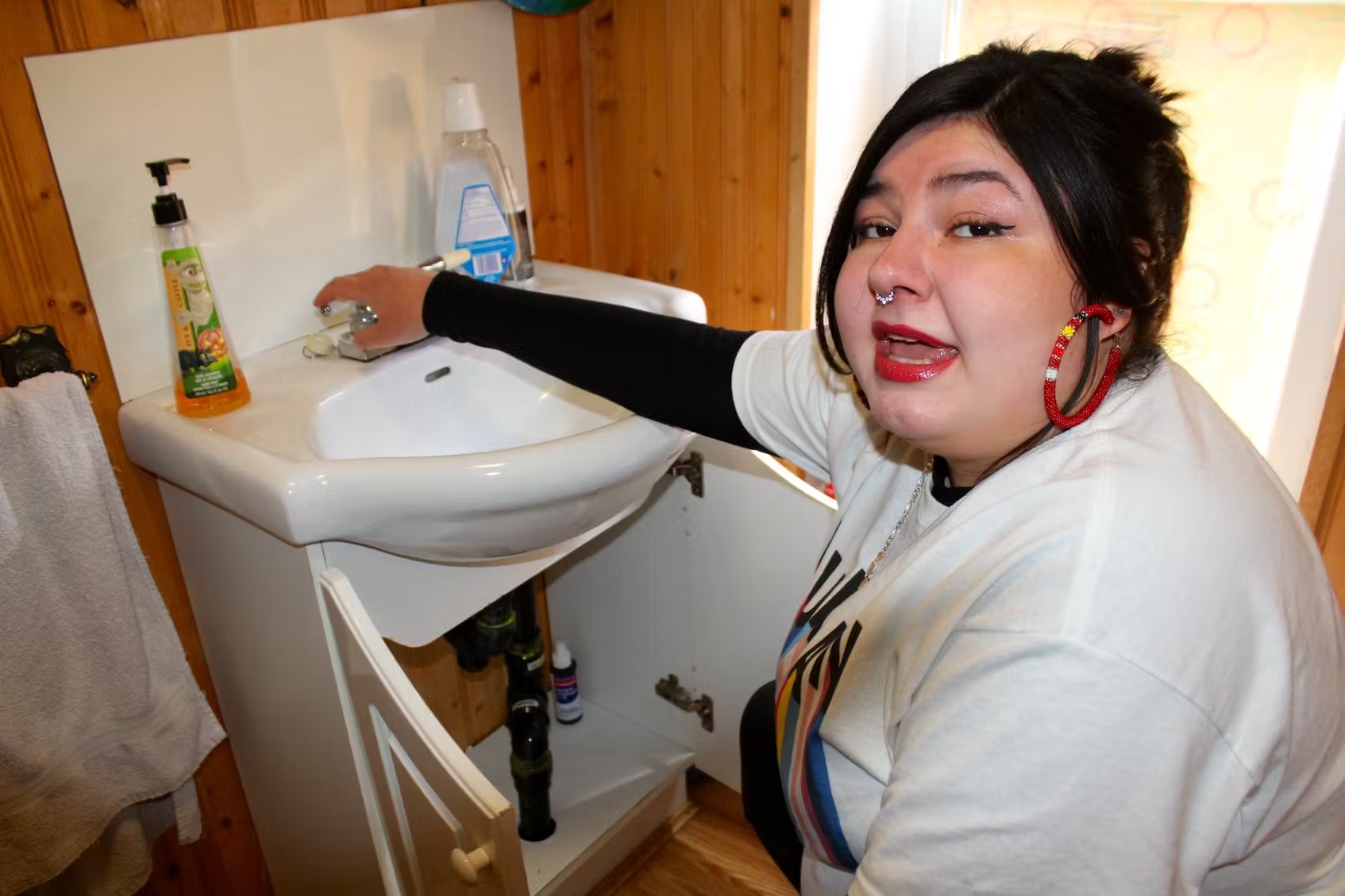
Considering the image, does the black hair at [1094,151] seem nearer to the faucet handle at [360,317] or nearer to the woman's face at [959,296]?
the woman's face at [959,296]

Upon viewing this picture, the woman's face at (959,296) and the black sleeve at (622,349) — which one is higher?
the woman's face at (959,296)

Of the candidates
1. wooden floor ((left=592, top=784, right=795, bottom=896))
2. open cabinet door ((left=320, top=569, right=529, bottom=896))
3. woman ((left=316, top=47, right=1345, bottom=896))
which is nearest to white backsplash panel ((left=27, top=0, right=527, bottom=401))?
open cabinet door ((left=320, top=569, right=529, bottom=896))

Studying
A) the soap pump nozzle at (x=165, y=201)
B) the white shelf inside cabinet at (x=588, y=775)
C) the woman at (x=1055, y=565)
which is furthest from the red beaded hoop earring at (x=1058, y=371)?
the white shelf inside cabinet at (x=588, y=775)

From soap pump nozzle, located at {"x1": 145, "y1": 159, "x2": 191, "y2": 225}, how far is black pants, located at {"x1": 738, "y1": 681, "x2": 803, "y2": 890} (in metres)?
0.75

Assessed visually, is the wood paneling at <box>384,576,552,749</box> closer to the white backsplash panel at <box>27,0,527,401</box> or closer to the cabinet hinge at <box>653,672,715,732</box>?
the cabinet hinge at <box>653,672,715,732</box>

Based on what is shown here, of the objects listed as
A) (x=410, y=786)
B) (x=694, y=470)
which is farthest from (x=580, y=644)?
(x=410, y=786)

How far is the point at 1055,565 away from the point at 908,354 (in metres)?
0.17

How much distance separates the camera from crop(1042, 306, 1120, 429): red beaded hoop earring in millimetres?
590

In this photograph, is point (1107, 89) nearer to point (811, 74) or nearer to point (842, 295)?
point (842, 295)

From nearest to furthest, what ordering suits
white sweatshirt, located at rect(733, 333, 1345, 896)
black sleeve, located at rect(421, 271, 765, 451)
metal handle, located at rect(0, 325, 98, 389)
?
white sweatshirt, located at rect(733, 333, 1345, 896), metal handle, located at rect(0, 325, 98, 389), black sleeve, located at rect(421, 271, 765, 451)

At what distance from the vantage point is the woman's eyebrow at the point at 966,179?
0.59m

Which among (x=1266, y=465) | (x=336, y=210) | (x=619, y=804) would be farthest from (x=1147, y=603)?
(x=619, y=804)

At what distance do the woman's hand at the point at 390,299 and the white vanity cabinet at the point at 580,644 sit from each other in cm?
24

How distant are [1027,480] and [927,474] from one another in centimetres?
17
